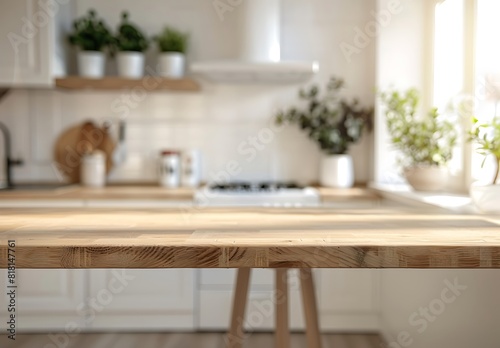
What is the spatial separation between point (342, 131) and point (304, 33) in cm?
63

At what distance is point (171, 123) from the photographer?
3.36 meters

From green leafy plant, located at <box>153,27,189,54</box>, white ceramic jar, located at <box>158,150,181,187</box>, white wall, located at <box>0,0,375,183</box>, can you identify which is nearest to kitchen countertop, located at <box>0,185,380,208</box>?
white ceramic jar, located at <box>158,150,181,187</box>

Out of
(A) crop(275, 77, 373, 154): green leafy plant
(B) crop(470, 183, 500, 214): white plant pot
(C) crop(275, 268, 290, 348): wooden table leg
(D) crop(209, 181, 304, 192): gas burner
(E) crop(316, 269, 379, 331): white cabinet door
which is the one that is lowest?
(E) crop(316, 269, 379, 331): white cabinet door

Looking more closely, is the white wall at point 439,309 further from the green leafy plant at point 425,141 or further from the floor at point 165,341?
the green leafy plant at point 425,141

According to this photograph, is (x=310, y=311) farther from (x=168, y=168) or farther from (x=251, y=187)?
(x=168, y=168)

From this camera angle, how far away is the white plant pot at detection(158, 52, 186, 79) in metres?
3.14

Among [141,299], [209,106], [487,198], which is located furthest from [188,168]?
[487,198]

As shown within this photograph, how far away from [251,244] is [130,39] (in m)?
2.47

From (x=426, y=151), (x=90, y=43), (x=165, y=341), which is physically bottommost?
(x=165, y=341)

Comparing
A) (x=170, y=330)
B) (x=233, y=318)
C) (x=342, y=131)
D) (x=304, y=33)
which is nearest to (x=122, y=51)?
(x=304, y=33)

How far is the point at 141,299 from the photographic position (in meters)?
2.86

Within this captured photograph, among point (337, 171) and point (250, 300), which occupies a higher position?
point (337, 171)

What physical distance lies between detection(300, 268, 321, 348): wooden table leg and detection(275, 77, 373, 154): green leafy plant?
5.15ft

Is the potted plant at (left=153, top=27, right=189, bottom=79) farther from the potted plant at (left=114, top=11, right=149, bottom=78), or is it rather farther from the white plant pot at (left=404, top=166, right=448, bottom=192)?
the white plant pot at (left=404, top=166, right=448, bottom=192)
